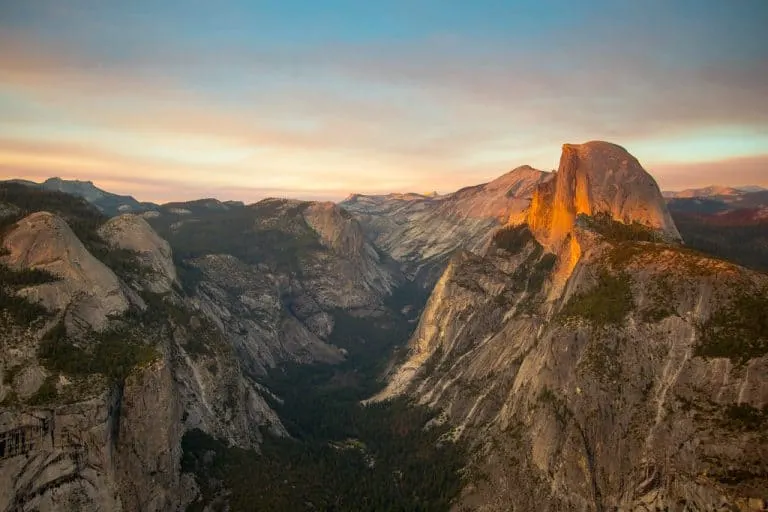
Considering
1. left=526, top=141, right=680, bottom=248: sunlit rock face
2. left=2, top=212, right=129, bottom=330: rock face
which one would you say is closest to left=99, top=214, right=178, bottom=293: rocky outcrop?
left=2, top=212, right=129, bottom=330: rock face

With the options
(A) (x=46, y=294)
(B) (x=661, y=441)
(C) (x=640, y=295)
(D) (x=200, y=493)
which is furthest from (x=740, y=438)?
(A) (x=46, y=294)

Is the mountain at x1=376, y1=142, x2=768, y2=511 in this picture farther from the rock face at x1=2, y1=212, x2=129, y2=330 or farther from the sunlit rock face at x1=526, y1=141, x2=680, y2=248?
the rock face at x1=2, y1=212, x2=129, y2=330

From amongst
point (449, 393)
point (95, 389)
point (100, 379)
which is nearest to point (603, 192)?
point (449, 393)

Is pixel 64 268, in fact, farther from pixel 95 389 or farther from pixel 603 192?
pixel 603 192

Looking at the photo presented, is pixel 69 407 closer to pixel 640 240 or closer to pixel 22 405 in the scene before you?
pixel 22 405

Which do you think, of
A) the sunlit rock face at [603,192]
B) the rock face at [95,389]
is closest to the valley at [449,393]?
the rock face at [95,389]

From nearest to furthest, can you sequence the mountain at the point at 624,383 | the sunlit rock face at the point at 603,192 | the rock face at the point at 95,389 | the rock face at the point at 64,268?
the rock face at the point at 95,389
the mountain at the point at 624,383
the rock face at the point at 64,268
the sunlit rock face at the point at 603,192

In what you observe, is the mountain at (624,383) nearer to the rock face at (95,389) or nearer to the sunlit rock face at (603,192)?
the sunlit rock face at (603,192)

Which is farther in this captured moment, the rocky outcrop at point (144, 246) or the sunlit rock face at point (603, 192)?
the sunlit rock face at point (603, 192)
